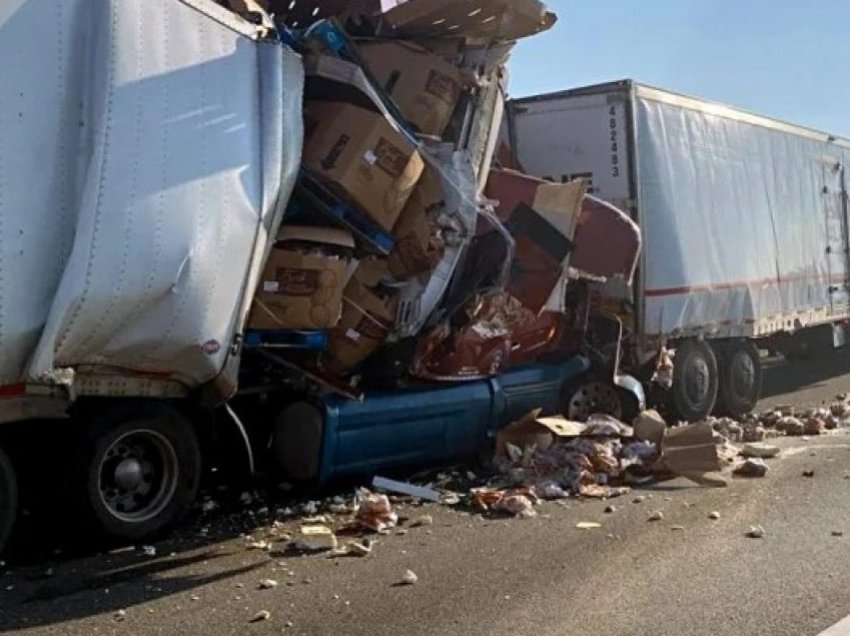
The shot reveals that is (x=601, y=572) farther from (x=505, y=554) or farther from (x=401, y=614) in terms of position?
(x=401, y=614)

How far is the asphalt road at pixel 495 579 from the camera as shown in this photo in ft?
15.8

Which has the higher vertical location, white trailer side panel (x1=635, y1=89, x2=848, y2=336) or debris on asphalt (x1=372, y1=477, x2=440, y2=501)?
white trailer side panel (x1=635, y1=89, x2=848, y2=336)

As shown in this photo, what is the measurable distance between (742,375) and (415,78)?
243 inches

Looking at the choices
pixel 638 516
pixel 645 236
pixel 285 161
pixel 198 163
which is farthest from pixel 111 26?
pixel 645 236

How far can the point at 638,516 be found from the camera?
6.85 metres

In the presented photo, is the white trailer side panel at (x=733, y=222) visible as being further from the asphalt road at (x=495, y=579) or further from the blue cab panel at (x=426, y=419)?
the asphalt road at (x=495, y=579)

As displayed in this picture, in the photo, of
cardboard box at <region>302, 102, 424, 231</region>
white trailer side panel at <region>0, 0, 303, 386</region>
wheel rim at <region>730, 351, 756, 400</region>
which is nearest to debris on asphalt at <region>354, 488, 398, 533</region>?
white trailer side panel at <region>0, 0, 303, 386</region>

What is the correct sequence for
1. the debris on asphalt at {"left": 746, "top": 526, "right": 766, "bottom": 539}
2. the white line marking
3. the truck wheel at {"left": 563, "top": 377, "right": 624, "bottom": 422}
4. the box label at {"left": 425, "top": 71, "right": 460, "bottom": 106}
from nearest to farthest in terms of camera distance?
the white line marking < the debris on asphalt at {"left": 746, "top": 526, "right": 766, "bottom": 539} < the box label at {"left": 425, "top": 71, "right": 460, "bottom": 106} < the truck wheel at {"left": 563, "top": 377, "right": 624, "bottom": 422}

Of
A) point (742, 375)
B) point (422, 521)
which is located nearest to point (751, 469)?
point (422, 521)

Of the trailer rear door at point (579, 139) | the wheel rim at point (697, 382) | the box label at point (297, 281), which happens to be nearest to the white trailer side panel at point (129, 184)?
the box label at point (297, 281)

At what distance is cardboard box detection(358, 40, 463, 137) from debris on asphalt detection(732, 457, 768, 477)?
11.1ft

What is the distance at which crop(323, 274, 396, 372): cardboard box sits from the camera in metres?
7.09

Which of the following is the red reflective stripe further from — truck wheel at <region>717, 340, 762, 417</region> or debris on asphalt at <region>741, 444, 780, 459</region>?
debris on asphalt at <region>741, 444, 780, 459</region>

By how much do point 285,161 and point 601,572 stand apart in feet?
9.54
